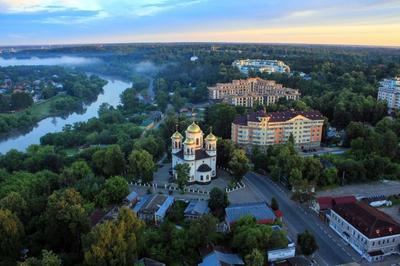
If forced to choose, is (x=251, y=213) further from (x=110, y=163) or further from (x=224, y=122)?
(x=224, y=122)

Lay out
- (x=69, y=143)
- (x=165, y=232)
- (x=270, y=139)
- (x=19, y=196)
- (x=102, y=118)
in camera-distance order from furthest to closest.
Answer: (x=102, y=118) < (x=69, y=143) < (x=270, y=139) < (x=19, y=196) < (x=165, y=232)

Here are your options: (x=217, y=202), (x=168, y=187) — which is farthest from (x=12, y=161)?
(x=217, y=202)

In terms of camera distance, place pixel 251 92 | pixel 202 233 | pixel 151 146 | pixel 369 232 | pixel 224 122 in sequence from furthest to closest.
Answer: pixel 251 92 < pixel 224 122 < pixel 151 146 < pixel 369 232 < pixel 202 233

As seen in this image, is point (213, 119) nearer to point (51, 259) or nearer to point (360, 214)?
point (360, 214)

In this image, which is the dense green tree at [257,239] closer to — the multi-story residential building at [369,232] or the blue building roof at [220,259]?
the blue building roof at [220,259]

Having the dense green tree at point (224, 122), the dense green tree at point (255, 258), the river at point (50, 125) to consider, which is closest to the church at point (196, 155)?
the dense green tree at point (224, 122)

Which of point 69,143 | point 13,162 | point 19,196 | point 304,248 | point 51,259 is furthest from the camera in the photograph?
point 69,143

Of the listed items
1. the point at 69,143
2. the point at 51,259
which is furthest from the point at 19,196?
the point at 69,143
